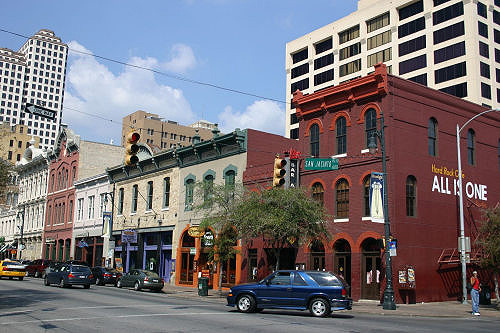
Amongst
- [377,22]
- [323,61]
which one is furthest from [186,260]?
[323,61]

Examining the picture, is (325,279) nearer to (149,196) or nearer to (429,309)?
(429,309)

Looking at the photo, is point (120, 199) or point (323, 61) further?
point (323, 61)

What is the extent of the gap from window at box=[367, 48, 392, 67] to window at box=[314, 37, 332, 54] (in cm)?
831

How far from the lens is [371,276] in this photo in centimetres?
2747

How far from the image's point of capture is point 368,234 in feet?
90.6

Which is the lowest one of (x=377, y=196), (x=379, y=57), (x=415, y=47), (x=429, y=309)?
(x=429, y=309)

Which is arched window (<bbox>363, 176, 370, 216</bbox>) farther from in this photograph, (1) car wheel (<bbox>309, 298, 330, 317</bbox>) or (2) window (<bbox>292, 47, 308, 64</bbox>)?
(2) window (<bbox>292, 47, 308, 64</bbox>)

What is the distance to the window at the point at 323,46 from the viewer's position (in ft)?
251

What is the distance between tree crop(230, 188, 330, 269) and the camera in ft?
83.3

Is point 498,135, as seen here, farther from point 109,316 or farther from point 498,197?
point 109,316

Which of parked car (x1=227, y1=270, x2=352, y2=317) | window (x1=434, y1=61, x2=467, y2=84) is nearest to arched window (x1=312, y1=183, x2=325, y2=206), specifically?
parked car (x1=227, y1=270, x2=352, y2=317)

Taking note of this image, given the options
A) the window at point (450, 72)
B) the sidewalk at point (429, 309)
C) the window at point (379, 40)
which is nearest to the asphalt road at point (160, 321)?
the sidewalk at point (429, 309)

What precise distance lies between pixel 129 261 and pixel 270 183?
20.5 m

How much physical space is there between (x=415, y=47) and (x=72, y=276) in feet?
161
